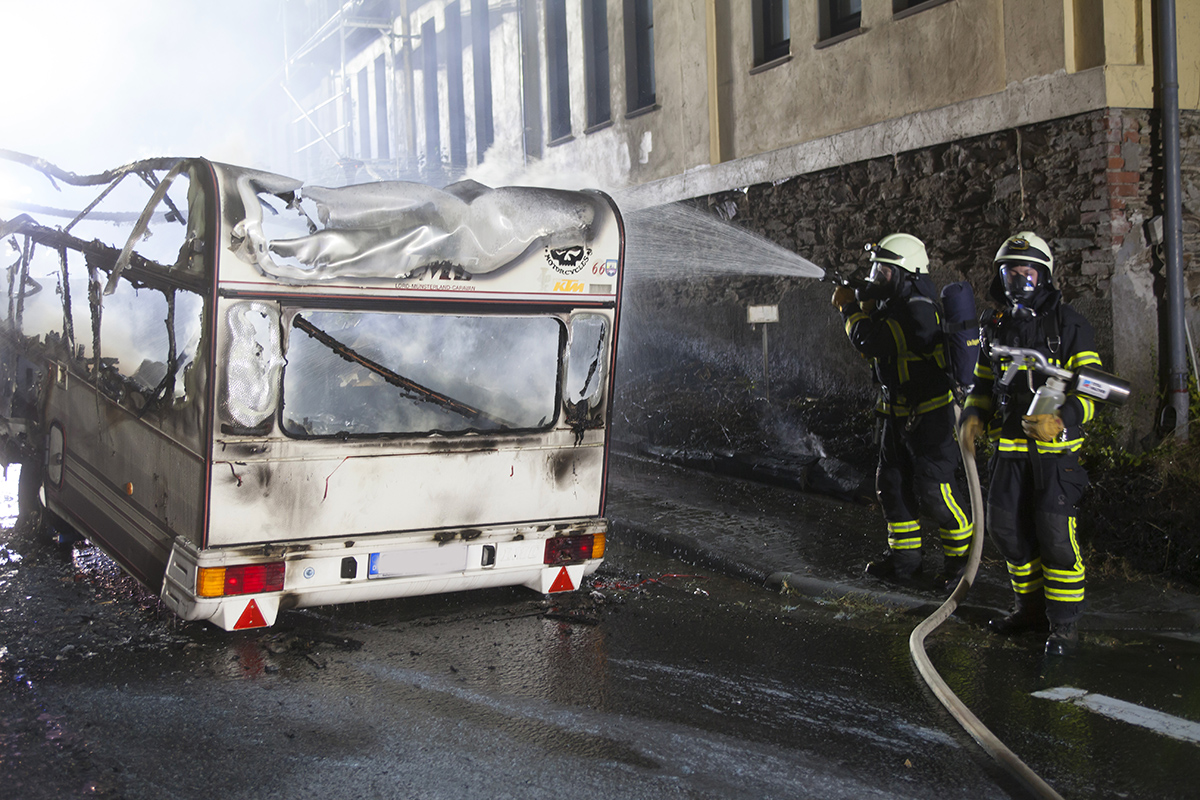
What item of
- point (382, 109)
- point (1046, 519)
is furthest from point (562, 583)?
point (382, 109)

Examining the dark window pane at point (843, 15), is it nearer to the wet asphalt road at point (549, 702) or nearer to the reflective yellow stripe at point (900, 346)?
the reflective yellow stripe at point (900, 346)

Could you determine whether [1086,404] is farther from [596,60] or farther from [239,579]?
[596,60]

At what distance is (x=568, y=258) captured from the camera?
17.1 ft

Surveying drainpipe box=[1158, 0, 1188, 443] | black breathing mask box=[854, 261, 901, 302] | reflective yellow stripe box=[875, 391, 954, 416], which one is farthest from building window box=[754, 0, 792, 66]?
reflective yellow stripe box=[875, 391, 954, 416]

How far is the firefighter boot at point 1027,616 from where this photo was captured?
5066mm

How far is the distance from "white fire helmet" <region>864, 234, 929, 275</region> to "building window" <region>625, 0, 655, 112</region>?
7528 mm

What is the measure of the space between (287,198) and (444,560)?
74.9 inches

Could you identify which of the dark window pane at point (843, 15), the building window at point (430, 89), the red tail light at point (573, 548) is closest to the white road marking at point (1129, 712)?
the red tail light at point (573, 548)

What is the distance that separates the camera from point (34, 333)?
275 inches

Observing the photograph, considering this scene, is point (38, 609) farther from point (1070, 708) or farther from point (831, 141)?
point (831, 141)

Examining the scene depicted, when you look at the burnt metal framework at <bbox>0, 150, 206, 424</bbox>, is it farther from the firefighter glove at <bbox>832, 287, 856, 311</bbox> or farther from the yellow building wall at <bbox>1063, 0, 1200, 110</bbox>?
the yellow building wall at <bbox>1063, 0, 1200, 110</bbox>

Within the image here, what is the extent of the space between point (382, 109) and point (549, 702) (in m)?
21.5

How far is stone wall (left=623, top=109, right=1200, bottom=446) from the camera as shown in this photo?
731 cm

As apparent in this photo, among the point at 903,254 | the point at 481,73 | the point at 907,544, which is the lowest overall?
the point at 907,544
